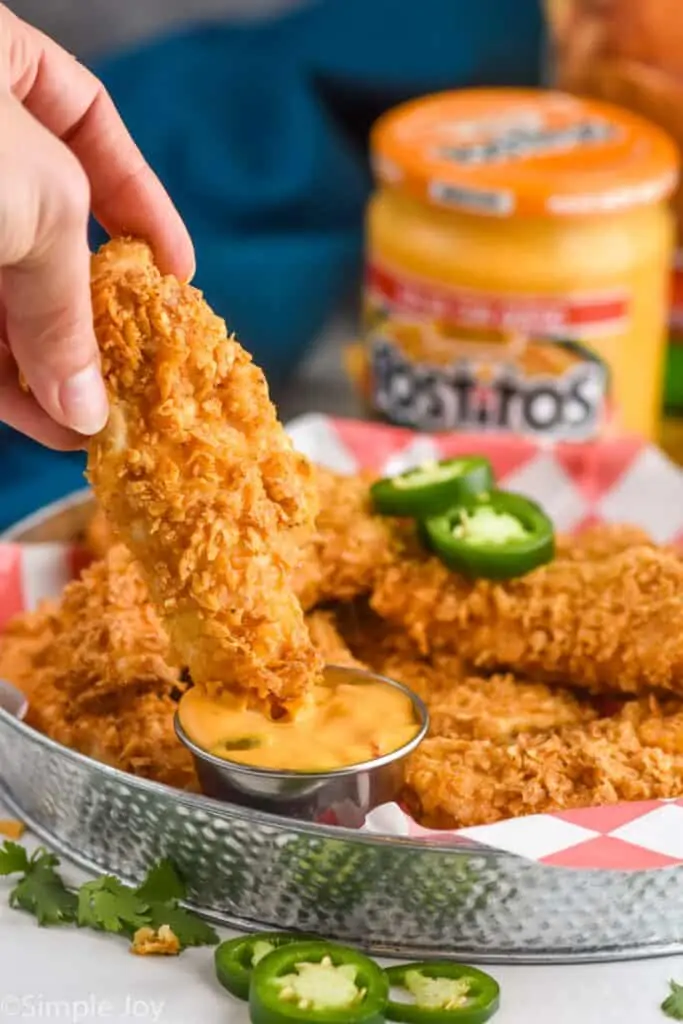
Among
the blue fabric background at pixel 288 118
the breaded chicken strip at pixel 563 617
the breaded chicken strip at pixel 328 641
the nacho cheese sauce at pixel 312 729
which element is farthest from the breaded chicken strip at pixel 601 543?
the blue fabric background at pixel 288 118

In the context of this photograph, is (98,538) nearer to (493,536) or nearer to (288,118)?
(493,536)

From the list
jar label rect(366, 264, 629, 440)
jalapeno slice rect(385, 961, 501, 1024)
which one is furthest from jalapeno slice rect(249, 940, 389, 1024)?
jar label rect(366, 264, 629, 440)

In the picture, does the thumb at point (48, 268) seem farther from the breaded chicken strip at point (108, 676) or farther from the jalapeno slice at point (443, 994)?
the jalapeno slice at point (443, 994)

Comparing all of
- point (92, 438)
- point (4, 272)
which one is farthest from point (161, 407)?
point (4, 272)

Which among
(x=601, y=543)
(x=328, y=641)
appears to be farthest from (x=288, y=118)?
(x=328, y=641)

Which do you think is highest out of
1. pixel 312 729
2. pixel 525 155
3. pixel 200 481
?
pixel 200 481

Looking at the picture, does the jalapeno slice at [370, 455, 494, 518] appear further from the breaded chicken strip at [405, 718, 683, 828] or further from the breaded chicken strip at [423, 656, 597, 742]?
the breaded chicken strip at [405, 718, 683, 828]

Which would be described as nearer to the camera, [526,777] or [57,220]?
→ [57,220]
